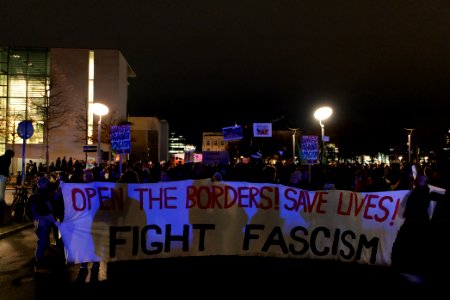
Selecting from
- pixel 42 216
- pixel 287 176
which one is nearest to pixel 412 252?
pixel 42 216

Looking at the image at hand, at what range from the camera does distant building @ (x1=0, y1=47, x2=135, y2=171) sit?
166ft

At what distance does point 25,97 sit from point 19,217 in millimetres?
40366

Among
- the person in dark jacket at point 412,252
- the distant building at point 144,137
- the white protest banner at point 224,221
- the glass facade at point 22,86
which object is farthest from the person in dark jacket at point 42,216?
the distant building at point 144,137

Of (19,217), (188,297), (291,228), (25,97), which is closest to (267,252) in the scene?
(291,228)

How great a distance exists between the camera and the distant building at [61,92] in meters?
50.7

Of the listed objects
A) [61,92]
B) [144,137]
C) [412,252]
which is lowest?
[412,252]

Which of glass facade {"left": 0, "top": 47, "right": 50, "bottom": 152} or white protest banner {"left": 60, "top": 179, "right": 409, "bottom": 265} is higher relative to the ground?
glass facade {"left": 0, "top": 47, "right": 50, "bottom": 152}

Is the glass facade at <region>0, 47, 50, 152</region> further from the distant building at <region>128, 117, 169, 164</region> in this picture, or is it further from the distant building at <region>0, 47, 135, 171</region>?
the distant building at <region>128, 117, 169, 164</region>

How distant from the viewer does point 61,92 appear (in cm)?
5144

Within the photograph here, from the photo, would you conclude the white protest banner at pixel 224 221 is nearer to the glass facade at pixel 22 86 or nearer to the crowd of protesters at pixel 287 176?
the crowd of protesters at pixel 287 176

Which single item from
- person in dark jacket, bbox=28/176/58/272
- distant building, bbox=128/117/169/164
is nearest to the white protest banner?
person in dark jacket, bbox=28/176/58/272

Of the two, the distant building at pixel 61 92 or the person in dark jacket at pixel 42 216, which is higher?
the distant building at pixel 61 92

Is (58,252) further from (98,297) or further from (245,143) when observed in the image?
(245,143)

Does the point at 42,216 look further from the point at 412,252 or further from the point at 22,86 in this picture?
the point at 22,86
